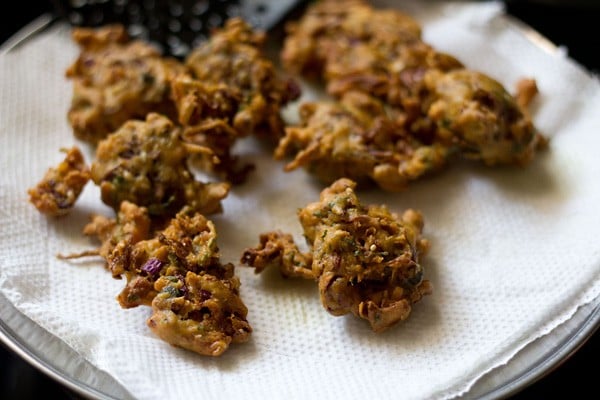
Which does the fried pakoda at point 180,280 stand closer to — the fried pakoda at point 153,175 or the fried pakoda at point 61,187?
the fried pakoda at point 153,175

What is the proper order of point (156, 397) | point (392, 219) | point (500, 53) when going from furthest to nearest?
1. point (500, 53)
2. point (392, 219)
3. point (156, 397)

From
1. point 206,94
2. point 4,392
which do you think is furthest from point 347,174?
point 4,392

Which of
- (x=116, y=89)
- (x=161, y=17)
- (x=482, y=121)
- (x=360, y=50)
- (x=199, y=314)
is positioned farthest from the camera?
(x=161, y=17)

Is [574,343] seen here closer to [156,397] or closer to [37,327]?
[156,397]

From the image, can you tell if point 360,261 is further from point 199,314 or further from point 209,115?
point 209,115

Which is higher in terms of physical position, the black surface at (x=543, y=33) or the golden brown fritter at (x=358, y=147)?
the golden brown fritter at (x=358, y=147)

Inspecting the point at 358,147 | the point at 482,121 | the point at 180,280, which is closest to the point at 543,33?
the point at 482,121

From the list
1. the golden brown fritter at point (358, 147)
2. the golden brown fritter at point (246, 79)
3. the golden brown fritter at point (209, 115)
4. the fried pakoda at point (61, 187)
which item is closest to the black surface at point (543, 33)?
the fried pakoda at point (61, 187)
